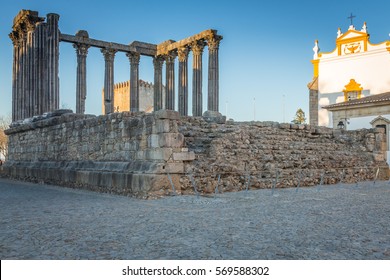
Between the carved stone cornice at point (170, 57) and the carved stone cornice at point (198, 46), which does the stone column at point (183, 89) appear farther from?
the carved stone cornice at point (198, 46)

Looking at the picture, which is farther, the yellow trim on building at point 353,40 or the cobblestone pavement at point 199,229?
the yellow trim on building at point 353,40

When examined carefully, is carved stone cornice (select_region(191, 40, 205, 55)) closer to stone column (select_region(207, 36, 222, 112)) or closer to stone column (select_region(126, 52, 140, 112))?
stone column (select_region(207, 36, 222, 112))

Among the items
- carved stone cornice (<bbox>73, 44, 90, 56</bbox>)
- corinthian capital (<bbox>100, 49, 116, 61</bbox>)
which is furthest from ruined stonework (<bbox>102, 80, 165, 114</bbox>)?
carved stone cornice (<bbox>73, 44, 90, 56</bbox>)

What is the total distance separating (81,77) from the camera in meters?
27.5

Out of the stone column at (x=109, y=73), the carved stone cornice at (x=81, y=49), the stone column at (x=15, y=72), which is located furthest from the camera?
the stone column at (x=109, y=73)

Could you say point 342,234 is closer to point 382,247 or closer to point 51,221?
point 382,247

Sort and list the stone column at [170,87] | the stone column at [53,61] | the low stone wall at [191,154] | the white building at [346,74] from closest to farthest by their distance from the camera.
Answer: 1. the low stone wall at [191,154]
2. the stone column at [53,61]
3. the stone column at [170,87]
4. the white building at [346,74]

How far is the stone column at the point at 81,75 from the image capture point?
27391mm

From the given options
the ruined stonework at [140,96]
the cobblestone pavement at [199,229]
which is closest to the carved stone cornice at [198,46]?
the cobblestone pavement at [199,229]

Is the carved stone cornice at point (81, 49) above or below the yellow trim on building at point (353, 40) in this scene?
below

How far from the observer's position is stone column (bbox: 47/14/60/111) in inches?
860

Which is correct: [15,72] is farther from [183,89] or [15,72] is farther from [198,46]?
[198,46]

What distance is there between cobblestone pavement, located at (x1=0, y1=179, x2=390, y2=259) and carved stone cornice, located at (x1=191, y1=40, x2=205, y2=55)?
2017 centimetres

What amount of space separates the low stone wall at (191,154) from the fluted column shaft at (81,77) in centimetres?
1054
